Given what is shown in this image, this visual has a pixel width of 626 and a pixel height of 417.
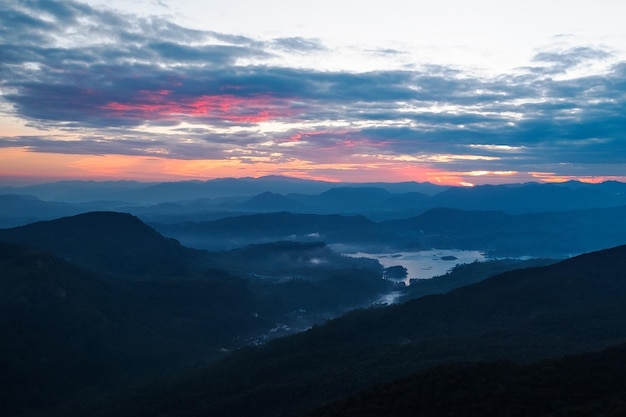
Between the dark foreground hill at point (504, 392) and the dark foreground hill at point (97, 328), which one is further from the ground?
the dark foreground hill at point (504, 392)

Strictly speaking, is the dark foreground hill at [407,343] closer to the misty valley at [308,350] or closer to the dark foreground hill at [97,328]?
the misty valley at [308,350]

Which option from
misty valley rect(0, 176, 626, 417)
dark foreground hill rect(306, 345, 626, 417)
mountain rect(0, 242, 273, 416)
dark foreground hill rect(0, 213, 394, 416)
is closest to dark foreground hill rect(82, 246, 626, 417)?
misty valley rect(0, 176, 626, 417)

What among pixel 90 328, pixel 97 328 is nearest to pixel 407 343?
pixel 97 328

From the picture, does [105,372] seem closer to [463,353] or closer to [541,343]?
[463,353]

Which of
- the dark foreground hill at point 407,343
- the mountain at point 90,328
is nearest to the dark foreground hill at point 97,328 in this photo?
the mountain at point 90,328

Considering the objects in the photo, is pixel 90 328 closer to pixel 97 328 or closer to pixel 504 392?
pixel 97 328

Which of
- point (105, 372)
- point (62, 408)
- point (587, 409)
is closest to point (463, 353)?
point (587, 409)
